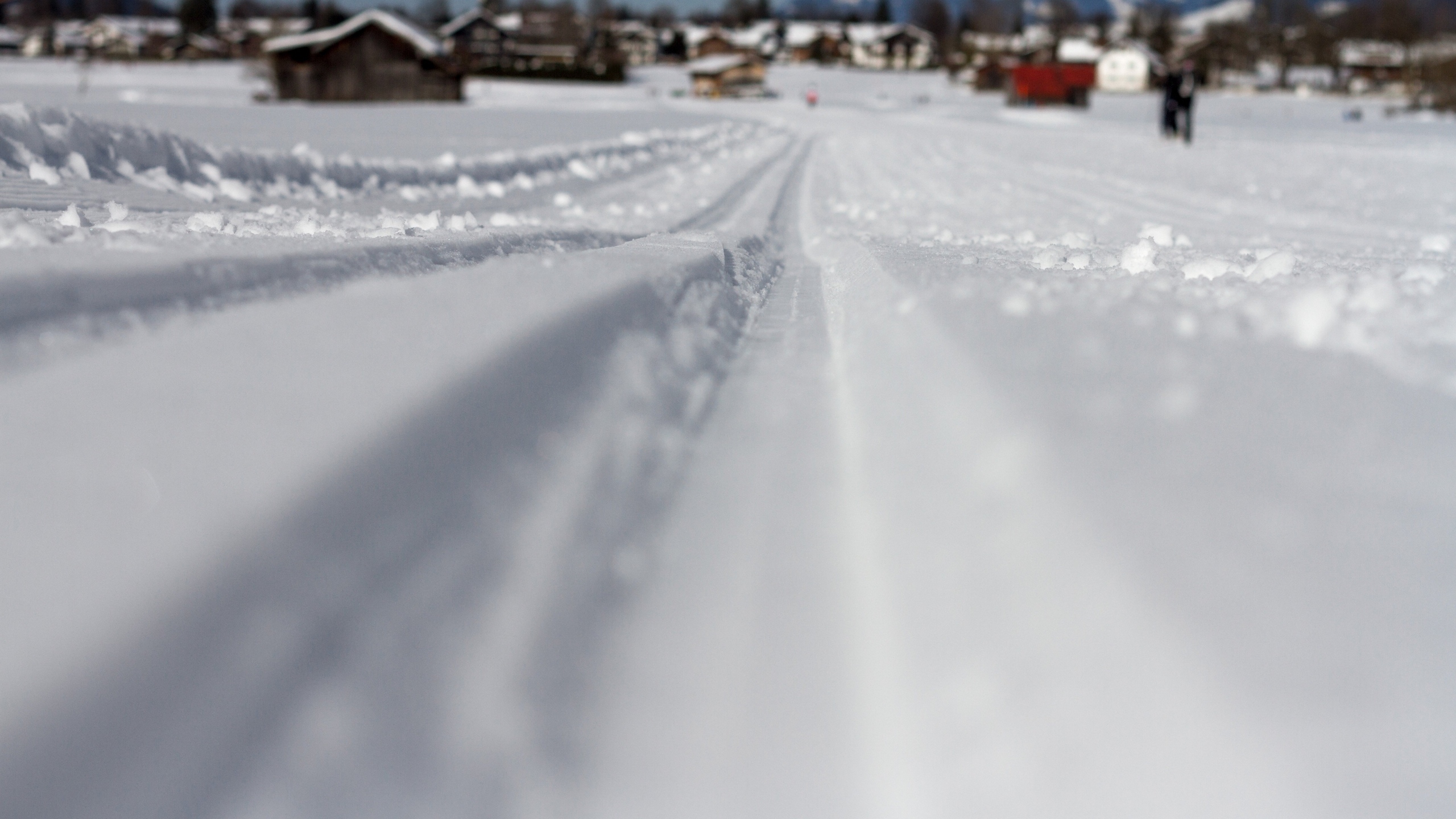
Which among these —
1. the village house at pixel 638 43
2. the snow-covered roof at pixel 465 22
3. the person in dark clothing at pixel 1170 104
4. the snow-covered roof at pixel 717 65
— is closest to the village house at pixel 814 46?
the village house at pixel 638 43

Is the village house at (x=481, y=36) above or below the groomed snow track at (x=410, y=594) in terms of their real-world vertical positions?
above

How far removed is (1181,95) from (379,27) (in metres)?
29.2

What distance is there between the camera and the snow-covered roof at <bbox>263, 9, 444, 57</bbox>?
36.2 m

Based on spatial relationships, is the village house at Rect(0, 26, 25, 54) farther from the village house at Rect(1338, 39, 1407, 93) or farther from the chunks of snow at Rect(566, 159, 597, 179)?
the village house at Rect(1338, 39, 1407, 93)

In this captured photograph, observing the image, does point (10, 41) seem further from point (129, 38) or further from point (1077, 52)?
point (1077, 52)

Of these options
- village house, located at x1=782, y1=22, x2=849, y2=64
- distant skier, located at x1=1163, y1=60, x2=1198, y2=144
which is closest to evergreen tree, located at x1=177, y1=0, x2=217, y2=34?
village house, located at x1=782, y1=22, x2=849, y2=64

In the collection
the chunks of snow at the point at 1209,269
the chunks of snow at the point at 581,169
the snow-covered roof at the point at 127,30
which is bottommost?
the chunks of snow at the point at 1209,269

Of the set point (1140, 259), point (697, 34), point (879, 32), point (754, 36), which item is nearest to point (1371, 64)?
point (879, 32)

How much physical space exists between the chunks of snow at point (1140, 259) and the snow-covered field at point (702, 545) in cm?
45

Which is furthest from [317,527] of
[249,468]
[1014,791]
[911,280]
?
[911,280]

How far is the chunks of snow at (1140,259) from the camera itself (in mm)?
3178

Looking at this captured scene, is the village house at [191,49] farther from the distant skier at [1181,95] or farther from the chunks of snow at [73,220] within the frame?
the chunks of snow at [73,220]

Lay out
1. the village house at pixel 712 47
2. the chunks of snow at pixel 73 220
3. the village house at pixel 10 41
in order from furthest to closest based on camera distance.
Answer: the village house at pixel 712 47 < the village house at pixel 10 41 < the chunks of snow at pixel 73 220

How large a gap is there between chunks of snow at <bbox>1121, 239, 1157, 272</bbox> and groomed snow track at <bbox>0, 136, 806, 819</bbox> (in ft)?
5.55
